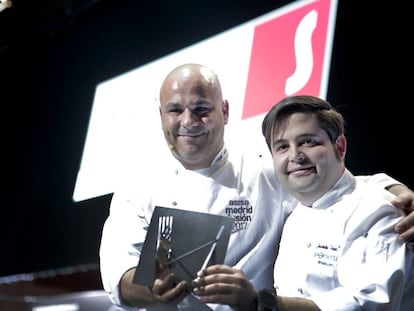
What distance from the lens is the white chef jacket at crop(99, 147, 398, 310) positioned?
4.48 feet

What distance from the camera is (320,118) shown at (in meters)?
1.22

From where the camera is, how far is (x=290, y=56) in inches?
91.6

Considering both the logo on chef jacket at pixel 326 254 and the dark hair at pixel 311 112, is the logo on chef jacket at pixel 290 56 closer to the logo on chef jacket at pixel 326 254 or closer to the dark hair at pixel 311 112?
the dark hair at pixel 311 112

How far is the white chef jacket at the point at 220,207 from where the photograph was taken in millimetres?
1366

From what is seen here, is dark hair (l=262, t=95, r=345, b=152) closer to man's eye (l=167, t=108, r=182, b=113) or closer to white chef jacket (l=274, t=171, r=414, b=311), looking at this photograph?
white chef jacket (l=274, t=171, r=414, b=311)

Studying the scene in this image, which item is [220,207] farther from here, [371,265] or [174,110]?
[371,265]

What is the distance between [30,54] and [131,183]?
105 inches

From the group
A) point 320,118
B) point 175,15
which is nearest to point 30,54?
point 175,15

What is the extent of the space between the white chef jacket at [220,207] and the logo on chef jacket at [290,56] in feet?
2.68

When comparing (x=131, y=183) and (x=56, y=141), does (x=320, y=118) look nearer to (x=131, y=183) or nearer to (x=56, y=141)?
(x=131, y=183)

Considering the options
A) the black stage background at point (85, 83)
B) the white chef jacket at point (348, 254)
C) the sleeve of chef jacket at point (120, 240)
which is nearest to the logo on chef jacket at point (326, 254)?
the white chef jacket at point (348, 254)

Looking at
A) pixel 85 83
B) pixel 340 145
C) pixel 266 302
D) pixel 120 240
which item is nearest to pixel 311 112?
pixel 340 145

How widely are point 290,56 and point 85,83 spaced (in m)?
1.52

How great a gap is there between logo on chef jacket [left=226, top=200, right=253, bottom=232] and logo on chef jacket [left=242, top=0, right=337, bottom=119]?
2.85 ft
